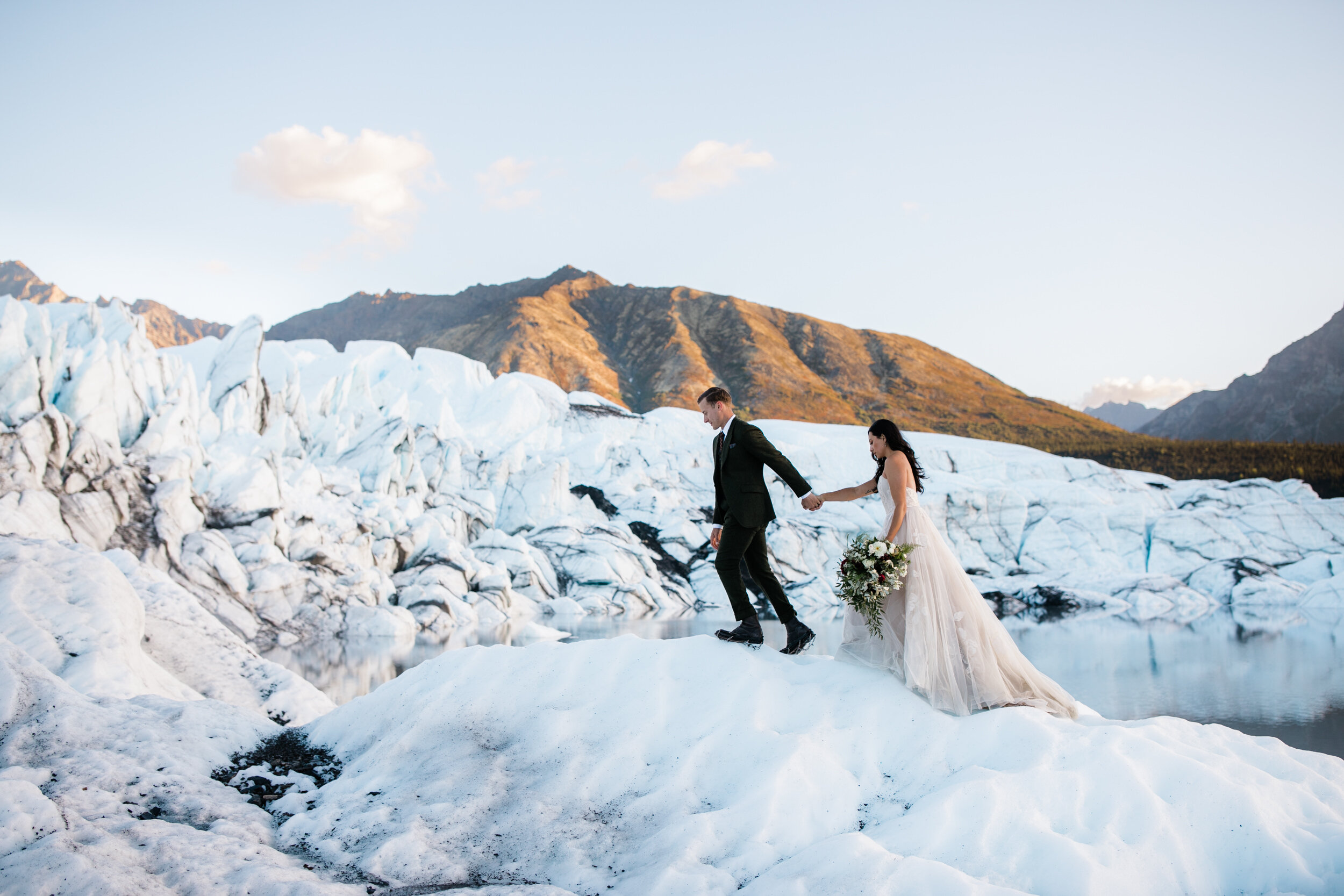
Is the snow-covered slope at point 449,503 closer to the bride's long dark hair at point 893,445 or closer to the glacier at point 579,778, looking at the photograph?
the glacier at point 579,778

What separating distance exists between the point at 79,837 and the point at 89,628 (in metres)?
4.72

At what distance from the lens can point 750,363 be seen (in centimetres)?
13525

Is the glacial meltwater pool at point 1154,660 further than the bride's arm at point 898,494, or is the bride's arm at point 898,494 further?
the glacial meltwater pool at point 1154,660

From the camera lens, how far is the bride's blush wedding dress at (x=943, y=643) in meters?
4.59

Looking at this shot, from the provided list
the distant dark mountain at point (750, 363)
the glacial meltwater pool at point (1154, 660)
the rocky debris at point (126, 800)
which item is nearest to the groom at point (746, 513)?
the glacial meltwater pool at point (1154, 660)

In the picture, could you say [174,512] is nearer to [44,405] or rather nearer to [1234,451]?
[44,405]

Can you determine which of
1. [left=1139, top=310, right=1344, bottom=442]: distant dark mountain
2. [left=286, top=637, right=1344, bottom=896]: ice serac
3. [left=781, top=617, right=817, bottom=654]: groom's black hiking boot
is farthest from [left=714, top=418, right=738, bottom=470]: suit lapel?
[left=1139, top=310, right=1344, bottom=442]: distant dark mountain

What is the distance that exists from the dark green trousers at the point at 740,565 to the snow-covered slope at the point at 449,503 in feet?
65.8

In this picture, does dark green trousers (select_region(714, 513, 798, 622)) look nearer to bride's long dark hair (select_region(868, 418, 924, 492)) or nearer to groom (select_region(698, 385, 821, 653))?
groom (select_region(698, 385, 821, 653))

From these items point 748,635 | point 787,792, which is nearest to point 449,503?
point 748,635

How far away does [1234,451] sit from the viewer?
77.8 meters

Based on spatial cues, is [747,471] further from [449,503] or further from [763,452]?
[449,503]

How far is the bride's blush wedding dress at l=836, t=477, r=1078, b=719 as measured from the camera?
4594 millimetres

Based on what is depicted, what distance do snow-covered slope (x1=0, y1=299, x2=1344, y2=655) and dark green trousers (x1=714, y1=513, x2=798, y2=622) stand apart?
2005 centimetres
